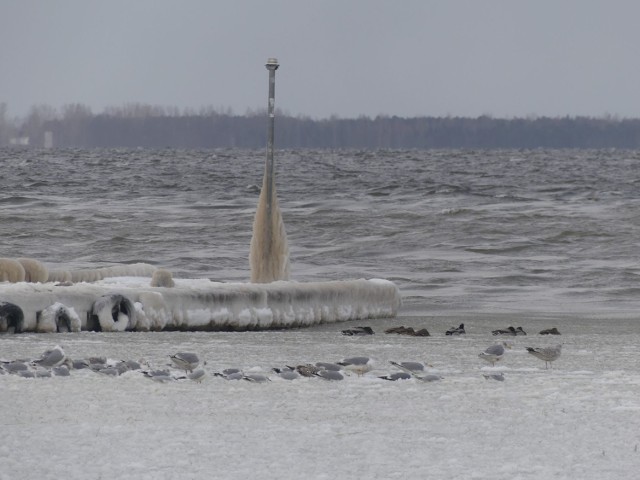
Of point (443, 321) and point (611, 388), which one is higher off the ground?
point (611, 388)

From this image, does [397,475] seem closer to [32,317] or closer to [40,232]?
[32,317]

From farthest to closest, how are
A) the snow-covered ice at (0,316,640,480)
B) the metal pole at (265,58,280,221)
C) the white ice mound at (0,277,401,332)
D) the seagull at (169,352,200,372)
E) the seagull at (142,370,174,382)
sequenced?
the metal pole at (265,58,280,221), the white ice mound at (0,277,401,332), the seagull at (169,352,200,372), the seagull at (142,370,174,382), the snow-covered ice at (0,316,640,480)

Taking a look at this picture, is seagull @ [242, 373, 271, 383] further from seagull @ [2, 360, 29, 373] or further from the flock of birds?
seagull @ [2, 360, 29, 373]

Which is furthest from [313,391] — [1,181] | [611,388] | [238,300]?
[1,181]

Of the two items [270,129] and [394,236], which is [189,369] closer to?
[270,129]

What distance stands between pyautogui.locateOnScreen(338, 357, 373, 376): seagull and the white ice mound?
9.41 ft

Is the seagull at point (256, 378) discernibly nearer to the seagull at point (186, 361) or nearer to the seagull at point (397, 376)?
the seagull at point (186, 361)

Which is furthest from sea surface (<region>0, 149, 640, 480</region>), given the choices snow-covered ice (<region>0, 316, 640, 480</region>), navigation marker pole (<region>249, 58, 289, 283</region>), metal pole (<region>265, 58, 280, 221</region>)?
metal pole (<region>265, 58, 280, 221</region>)

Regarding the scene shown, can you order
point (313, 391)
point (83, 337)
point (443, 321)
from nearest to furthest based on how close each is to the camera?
point (313, 391), point (83, 337), point (443, 321)

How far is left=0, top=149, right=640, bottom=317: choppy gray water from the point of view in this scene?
15.7 metres

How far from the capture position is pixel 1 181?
148 feet

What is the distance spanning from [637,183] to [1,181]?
24.4 meters

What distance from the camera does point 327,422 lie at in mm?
4902

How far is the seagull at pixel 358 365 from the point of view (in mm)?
6109
